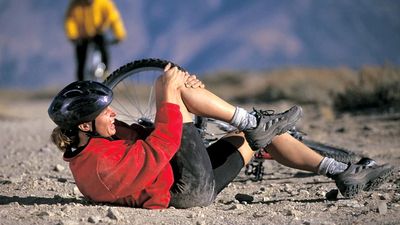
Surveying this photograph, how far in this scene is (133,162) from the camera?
496 cm

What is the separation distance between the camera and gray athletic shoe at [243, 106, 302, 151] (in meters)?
5.48

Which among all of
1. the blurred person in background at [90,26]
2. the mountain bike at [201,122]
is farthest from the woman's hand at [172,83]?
the blurred person in background at [90,26]

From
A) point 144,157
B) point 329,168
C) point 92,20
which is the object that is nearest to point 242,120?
point 329,168

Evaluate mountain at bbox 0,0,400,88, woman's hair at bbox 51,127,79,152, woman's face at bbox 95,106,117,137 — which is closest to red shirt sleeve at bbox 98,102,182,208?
woman's face at bbox 95,106,117,137

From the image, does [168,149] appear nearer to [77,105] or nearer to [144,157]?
[144,157]

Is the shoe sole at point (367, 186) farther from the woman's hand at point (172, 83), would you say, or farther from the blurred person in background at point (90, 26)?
the blurred person in background at point (90, 26)

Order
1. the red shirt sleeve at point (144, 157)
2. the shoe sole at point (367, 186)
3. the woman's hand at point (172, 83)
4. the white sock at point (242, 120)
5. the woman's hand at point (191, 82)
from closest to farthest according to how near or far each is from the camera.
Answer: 1. the red shirt sleeve at point (144, 157)
2. the woman's hand at point (172, 83)
3. the woman's hand at point (191, 82)
4. the white sock at point (242, 120)
5. the shoe sole at point (367, 186)

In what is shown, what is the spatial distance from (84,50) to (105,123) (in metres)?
8.91

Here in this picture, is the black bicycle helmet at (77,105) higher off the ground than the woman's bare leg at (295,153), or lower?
lower

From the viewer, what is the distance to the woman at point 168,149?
5.00 m

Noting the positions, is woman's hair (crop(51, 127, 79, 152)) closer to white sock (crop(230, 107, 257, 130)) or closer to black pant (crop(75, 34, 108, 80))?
white sock (crop(230, 107, 257, 130))

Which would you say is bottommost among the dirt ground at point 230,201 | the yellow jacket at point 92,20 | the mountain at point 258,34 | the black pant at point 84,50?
the dirt ground at point 230,201

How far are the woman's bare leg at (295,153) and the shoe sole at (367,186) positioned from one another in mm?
245

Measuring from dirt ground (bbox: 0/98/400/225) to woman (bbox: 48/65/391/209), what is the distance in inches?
5.1
